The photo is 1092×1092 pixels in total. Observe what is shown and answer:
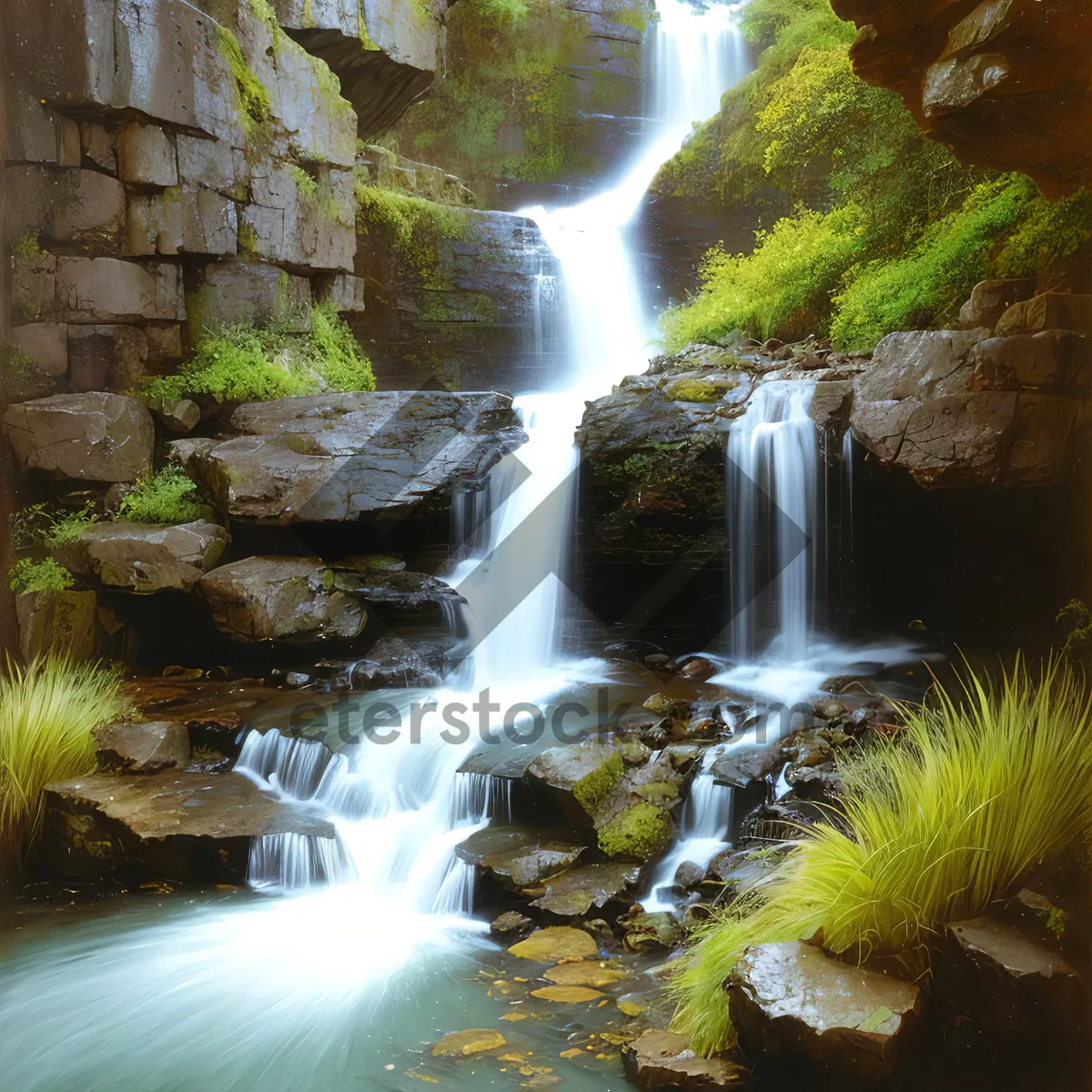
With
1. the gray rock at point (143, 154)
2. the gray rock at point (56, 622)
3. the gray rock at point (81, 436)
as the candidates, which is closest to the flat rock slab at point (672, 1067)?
the gray rock at point (56, 622)


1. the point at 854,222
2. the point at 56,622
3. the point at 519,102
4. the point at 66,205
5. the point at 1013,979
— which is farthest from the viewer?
the point at 519,102

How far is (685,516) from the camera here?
643cm

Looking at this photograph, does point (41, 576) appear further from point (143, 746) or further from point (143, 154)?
point (143, 154)

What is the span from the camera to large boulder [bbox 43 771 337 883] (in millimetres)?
4535

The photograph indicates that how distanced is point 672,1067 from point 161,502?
5.72 metres

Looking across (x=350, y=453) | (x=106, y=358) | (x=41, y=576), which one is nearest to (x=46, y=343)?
(x=106, y=358)

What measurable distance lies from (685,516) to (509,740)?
2163 mm

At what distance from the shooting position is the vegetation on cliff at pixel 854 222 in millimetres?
5707

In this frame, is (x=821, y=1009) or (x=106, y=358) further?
(x=106, y=358)

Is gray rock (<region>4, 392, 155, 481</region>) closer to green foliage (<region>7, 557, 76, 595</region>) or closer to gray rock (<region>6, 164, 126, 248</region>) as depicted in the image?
green foliage (<region>7, 557, 76, 595</region>)

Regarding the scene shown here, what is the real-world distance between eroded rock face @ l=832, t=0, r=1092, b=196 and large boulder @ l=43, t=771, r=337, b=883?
174 inches

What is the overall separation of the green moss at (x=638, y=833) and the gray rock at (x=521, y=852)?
0.58 ft

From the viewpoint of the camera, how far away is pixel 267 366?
7969 mm

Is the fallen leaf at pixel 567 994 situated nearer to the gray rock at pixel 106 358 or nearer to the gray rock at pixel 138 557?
the gray rock at pixel 138 557
